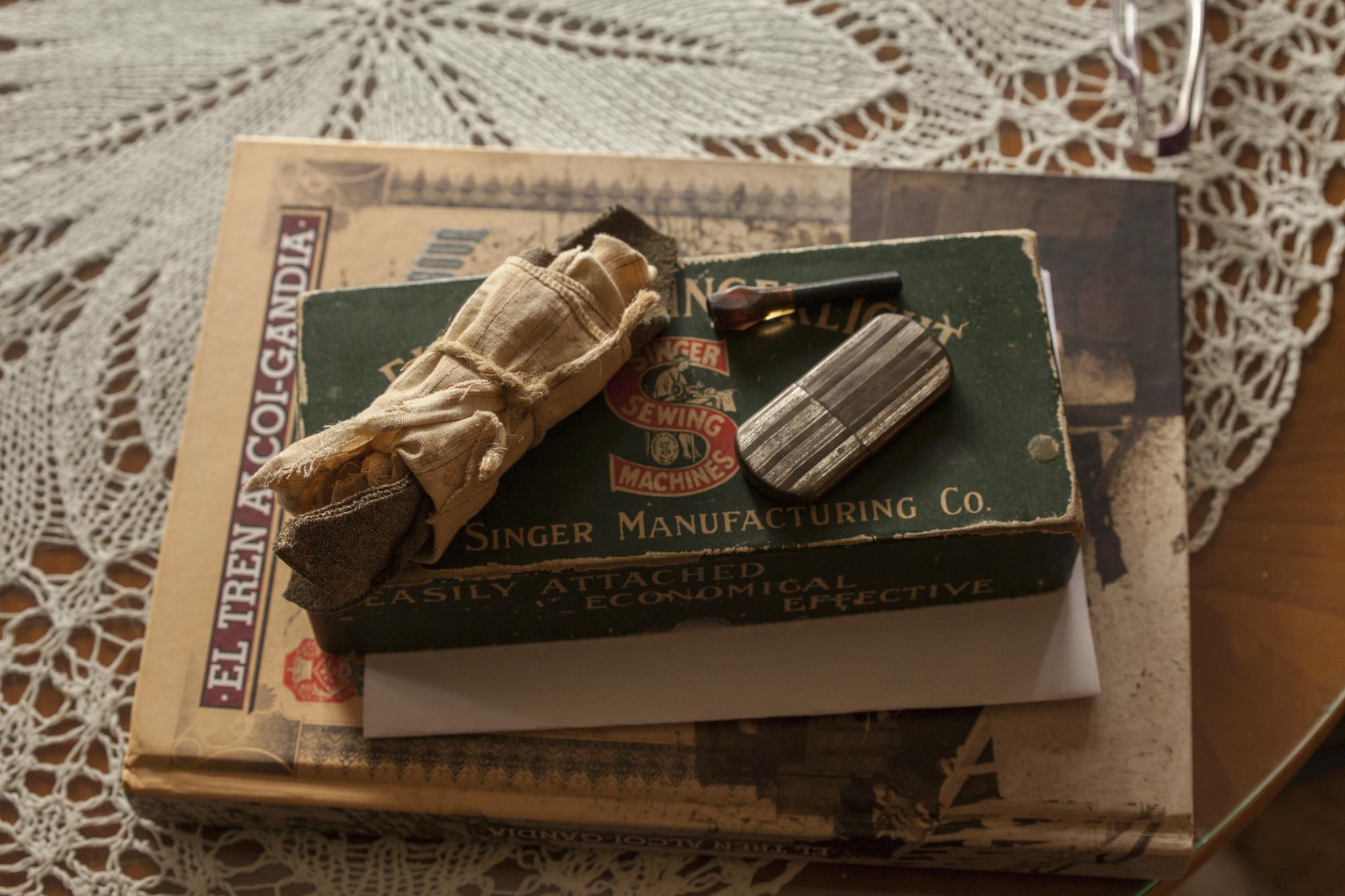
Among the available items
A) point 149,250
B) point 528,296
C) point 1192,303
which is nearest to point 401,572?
point 528,296

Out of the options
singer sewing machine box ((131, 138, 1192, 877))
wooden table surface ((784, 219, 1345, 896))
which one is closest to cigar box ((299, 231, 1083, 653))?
singer sewing machine box ((131, 138, 1192, 877))

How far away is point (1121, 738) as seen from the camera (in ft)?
2.28

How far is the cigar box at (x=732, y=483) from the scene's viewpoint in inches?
25.0

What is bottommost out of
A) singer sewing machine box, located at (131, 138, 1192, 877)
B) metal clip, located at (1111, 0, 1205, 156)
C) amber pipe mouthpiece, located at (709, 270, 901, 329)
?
singer sewing machine box, located at (131, 138, 1192, 877)

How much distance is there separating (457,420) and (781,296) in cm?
21

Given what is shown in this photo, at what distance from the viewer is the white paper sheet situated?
0.70 meters

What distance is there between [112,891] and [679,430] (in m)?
0.44

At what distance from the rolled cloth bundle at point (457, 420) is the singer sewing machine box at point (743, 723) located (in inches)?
1.5

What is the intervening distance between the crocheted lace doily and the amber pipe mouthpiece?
206 millimetres

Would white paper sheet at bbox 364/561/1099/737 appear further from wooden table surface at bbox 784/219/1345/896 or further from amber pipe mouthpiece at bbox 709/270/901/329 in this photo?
amber pipe mouthpiece at bbox 709/270/901/329

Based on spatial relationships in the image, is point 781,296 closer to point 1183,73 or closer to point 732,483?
point 732,483

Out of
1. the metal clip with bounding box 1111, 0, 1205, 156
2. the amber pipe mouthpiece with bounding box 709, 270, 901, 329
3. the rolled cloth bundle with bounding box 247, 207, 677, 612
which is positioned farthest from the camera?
the metal clip with bounding box 1111, 0, 1205, 156

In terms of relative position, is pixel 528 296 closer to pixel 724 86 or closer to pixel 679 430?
pixel 679 430

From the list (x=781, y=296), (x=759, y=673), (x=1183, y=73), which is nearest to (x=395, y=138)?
(x=781, y=296)
